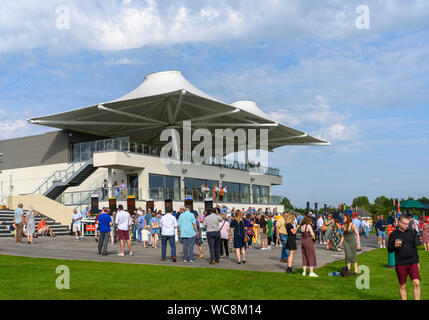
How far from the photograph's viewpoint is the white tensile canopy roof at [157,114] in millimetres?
32656

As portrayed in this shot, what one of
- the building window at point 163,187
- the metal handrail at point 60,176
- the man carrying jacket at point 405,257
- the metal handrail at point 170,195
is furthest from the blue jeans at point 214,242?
the metal handrail at point 60,176

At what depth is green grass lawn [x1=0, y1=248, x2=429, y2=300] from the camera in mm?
8320

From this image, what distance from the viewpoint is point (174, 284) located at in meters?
9.45

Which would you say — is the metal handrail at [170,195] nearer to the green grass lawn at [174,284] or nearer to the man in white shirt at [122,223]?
the man in white shirt at [122,223]

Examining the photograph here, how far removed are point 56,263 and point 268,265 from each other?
19.9ft

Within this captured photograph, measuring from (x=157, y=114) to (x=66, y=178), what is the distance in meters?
8.86

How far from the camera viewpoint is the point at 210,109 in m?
36.1

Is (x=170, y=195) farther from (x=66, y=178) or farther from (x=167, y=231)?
(x=167, y=231)

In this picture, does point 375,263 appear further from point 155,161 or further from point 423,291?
point 155,161

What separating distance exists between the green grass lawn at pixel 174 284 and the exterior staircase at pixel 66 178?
68.5ft

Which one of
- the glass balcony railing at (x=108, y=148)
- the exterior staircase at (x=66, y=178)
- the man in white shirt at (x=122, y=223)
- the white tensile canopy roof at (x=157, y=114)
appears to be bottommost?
the man in white shirt at (x=122, y=223)

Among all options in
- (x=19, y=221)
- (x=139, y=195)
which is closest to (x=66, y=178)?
(x=139, y=195)

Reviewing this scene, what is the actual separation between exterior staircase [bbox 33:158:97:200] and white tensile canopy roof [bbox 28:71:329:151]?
3.68 meters
